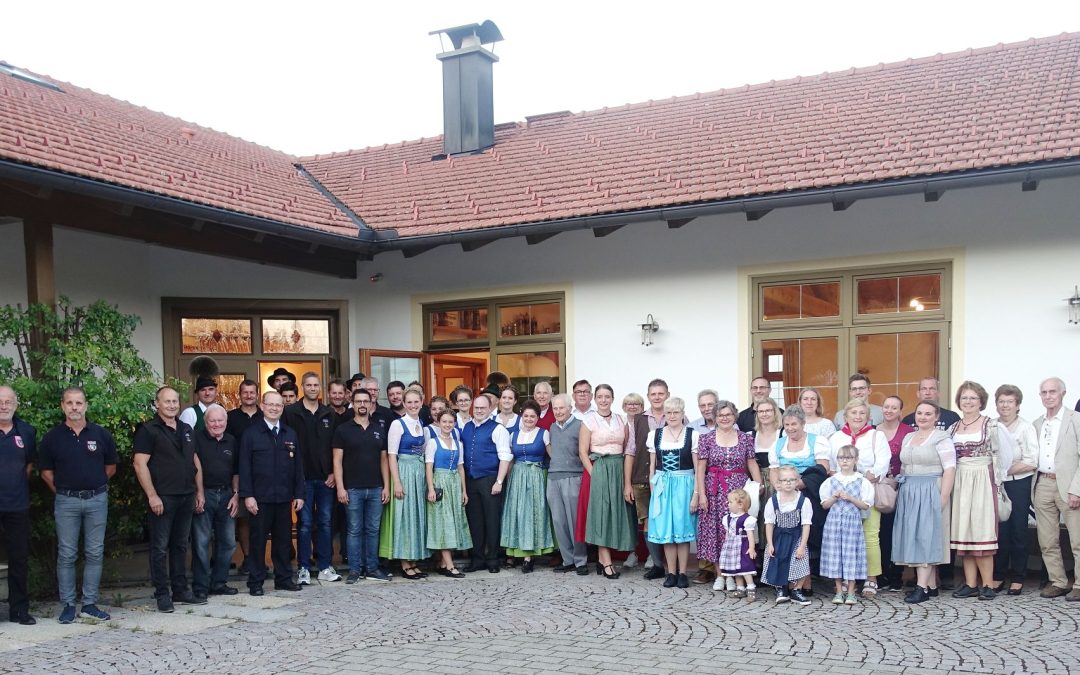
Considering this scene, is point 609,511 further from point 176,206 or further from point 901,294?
point 176,206

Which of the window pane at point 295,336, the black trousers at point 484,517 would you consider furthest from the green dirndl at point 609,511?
the window pane at point 295,336

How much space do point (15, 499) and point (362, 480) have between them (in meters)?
2.44

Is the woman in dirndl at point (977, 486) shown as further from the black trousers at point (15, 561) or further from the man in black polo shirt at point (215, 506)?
the black trousers at point (15, 561)

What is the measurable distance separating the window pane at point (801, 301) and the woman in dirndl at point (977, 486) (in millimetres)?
2323

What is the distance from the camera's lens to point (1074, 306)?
775cm

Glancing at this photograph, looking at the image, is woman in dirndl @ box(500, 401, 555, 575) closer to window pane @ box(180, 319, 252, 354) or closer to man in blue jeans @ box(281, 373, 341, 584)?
man in blue jeans @ box(281, 373, 341, 584)

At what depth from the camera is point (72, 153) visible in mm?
8062

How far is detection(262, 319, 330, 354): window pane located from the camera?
421 inches

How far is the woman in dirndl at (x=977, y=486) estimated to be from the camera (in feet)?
21.5

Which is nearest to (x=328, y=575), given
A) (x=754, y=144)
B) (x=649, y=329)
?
(x=649, y=329)

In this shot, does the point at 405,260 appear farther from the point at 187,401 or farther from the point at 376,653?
the point at 376,653

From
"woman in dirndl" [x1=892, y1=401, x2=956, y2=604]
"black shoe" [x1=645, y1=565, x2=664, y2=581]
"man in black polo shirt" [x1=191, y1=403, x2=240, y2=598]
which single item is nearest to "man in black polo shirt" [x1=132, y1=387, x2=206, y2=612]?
"man in black polo shirt" [x1=191, y1=403, x2=240, y2=598]

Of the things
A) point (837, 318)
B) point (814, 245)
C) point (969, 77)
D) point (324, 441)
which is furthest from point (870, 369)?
point (324, 441)

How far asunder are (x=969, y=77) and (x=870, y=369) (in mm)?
3180
